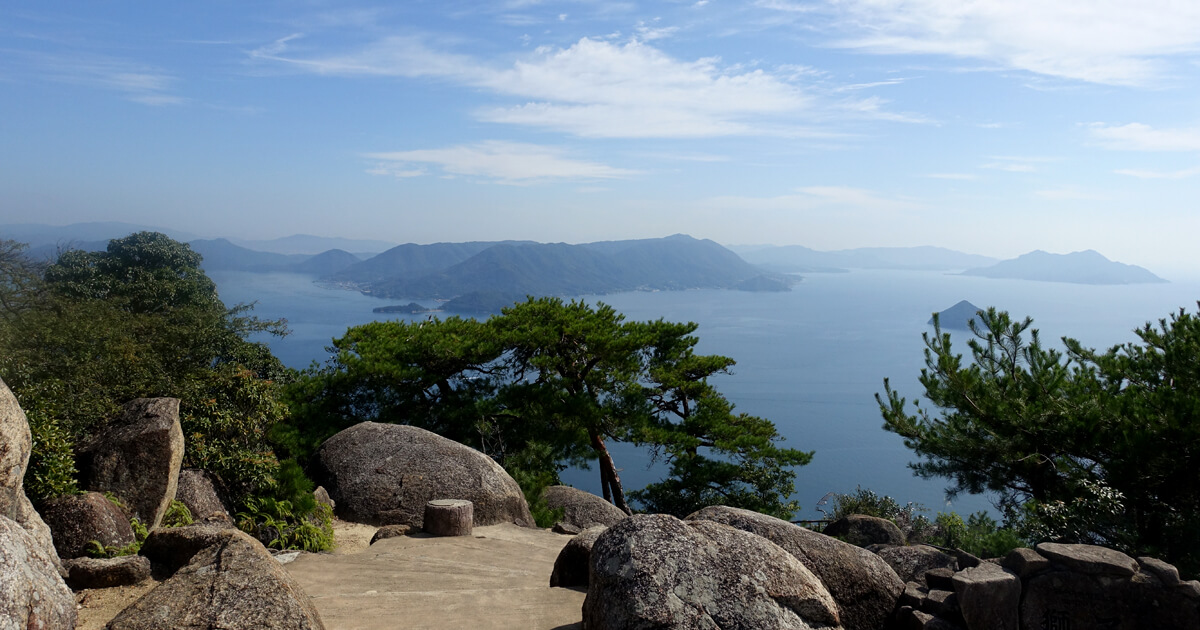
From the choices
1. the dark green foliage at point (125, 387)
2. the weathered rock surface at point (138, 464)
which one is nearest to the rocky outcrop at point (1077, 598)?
the weathered rock surface at point (138, 464)

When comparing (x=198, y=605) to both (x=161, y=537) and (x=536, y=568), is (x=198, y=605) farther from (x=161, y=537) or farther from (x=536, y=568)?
(x=536, y=568)

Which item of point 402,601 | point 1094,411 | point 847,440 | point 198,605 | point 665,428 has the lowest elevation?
point 847,440

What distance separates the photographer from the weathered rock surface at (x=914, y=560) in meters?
8.92

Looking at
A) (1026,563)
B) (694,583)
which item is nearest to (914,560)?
(1026,563)

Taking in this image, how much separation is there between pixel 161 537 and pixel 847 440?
8638 cm

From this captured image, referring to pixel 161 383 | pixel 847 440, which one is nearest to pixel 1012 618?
pixel 161 383

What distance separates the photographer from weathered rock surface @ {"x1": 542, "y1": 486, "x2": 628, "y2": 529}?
46.9 ft

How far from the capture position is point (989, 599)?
6230 millimetres

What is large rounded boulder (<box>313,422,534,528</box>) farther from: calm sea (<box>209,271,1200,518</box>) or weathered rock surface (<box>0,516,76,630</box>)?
calm sea (<box>209,271,1200,518</box>)

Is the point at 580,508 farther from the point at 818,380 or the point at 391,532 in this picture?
the point at 818,380

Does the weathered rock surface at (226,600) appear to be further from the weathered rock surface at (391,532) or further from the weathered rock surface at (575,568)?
the weathered rock surface at (391,532)

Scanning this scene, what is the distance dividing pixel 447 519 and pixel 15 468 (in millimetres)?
5255

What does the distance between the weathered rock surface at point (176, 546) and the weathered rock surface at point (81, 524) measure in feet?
2.12

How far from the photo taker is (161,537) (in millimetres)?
6801
